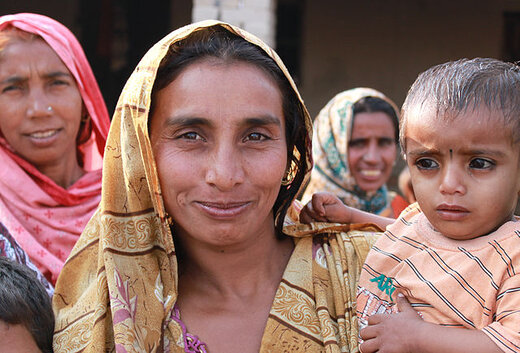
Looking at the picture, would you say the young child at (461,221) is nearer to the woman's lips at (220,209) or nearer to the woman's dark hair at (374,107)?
the woman's lips at (220,209)

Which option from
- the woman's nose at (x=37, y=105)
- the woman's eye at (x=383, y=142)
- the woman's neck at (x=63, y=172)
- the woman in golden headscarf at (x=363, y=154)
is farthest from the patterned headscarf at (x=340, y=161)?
the woman's nose at (x=37, y=105)

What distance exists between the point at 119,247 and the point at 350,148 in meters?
3.15

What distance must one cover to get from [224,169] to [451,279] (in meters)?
0.71

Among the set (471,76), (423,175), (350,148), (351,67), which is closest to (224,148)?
(423,175)

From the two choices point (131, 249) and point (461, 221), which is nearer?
point (461, 221)

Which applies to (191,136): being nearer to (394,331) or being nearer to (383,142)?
(394,331)

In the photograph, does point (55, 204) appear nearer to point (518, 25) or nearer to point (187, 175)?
point (187, 175)

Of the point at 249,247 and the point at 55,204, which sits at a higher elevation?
the point at 249,247

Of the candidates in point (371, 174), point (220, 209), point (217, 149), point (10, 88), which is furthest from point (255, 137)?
point (371, 174)

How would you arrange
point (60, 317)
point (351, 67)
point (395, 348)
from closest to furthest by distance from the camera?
point (395, 348)
point (60, 317)
point (351, 67)

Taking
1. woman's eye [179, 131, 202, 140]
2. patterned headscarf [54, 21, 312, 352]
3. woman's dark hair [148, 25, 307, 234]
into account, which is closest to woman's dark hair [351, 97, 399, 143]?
woman's dark hair [148, 25, 307, 234]

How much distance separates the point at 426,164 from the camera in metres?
1.90

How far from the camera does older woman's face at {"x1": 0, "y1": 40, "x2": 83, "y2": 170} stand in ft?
10.2

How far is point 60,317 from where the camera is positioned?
2109 mm
